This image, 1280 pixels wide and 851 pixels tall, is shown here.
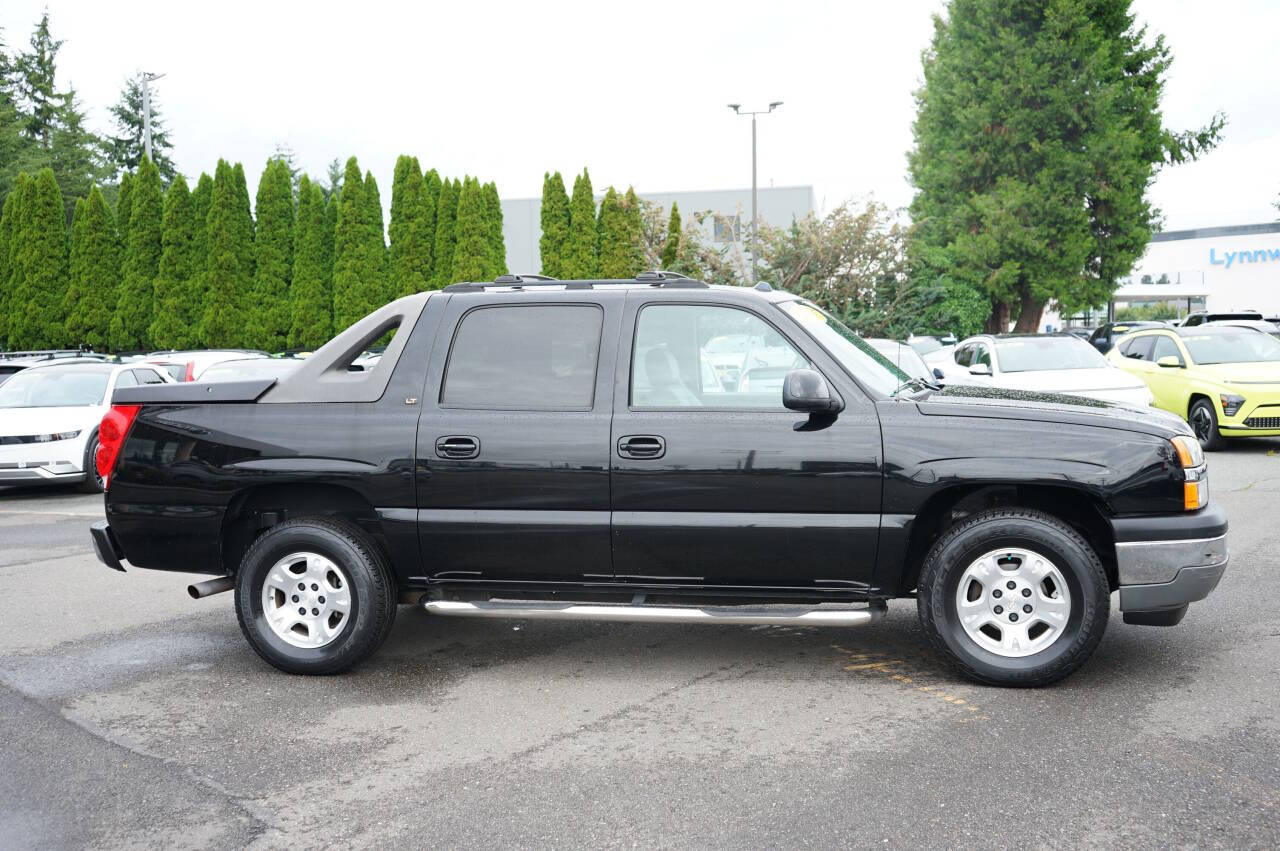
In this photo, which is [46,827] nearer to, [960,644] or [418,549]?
[418,549]

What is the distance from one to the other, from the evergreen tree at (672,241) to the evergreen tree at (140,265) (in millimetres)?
14561

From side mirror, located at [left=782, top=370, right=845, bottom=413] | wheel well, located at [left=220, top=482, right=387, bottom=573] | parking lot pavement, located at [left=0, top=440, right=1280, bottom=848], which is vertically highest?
side mirror, located at [left=782, top=370, right=845, bottom=413]

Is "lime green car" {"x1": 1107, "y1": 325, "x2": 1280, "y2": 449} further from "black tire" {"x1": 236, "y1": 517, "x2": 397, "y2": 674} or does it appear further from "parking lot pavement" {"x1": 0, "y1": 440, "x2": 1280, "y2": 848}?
"black tire" {"x1": 236, "y1": 517, "x2": 397, "y2": 674}

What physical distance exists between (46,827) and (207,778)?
0.56 metres

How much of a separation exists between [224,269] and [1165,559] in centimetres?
3049

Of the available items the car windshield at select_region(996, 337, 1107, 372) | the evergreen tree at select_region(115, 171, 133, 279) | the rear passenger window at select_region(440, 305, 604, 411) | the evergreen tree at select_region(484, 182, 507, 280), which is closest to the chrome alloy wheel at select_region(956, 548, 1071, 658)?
the rear passenger window at select_region(440, 305, 604, 411)

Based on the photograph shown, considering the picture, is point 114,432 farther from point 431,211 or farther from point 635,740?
point 431,211

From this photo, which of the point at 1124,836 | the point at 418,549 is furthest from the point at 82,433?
the point at 1124,836

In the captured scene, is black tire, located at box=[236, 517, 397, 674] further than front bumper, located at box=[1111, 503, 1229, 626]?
Yes

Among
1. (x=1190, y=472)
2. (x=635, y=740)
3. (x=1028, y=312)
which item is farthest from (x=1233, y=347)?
(x=1028, y=312)

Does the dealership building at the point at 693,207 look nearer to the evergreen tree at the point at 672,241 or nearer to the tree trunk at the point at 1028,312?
the evergreen tree at the point at 672,241

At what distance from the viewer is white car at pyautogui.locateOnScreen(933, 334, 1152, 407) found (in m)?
13.8

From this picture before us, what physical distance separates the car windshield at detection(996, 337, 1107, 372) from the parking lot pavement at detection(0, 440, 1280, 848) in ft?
27.5

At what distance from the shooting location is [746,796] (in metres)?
3.88
